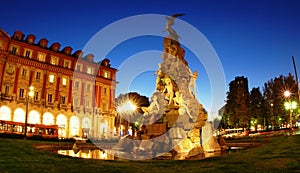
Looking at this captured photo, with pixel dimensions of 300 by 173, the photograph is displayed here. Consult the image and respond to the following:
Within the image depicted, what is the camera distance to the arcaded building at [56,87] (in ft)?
141

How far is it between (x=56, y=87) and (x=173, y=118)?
1571 inches

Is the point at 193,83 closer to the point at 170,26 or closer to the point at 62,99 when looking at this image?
the point at 170,26

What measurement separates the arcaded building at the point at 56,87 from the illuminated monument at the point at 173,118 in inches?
1322

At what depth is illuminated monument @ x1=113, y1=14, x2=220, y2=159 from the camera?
14.7 meters

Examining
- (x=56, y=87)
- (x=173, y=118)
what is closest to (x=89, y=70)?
(x=56, y=87)

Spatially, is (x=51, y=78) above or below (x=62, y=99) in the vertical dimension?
above

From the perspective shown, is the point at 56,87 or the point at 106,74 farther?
the point at 106,74

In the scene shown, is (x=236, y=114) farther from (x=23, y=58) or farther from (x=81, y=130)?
(x=23, y=58)

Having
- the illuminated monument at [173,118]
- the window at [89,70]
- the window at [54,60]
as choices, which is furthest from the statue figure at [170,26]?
the window at [89,70]

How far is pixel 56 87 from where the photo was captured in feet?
162

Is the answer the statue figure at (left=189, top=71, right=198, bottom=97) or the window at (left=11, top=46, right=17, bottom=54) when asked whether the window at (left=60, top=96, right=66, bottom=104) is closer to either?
the window at (left=11, top=46, right=17, bottom=54)

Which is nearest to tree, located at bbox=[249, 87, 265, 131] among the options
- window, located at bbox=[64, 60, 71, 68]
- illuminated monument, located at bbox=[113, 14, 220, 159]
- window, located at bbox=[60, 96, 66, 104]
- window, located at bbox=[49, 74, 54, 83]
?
illuminated monument, located at bbox=[113, 14, 220, 159]

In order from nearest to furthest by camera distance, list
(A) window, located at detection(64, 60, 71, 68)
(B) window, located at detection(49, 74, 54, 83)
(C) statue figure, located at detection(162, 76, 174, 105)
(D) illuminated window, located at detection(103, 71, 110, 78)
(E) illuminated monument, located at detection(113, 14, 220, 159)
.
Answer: (E) illuminated monument, located at detection(113, 14, 220, 159) → (C) statue figure, located at detection(162, 76, 174, 105) → (B) window, located at detection(49, 74, 54, 83) → (A) window, located at detection(64, 60, 71, 68) → (D) illuminated window, located at detection(103, 71, 110, 78)

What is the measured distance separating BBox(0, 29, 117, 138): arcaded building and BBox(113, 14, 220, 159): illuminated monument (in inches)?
1322
